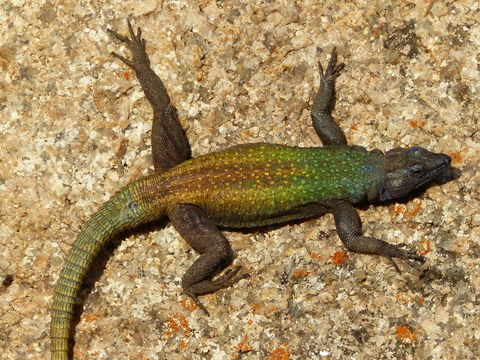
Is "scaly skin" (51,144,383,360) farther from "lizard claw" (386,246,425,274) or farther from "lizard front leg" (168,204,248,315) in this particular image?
"lizard claw" (386,246,425,274)

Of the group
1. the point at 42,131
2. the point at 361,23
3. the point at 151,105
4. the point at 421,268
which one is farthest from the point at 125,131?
the point at 421,268

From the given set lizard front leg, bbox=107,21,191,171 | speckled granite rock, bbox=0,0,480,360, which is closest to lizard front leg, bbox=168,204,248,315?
speckled granite rock, bbox=0,0,480,360

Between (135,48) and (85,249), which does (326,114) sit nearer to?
(135,48)

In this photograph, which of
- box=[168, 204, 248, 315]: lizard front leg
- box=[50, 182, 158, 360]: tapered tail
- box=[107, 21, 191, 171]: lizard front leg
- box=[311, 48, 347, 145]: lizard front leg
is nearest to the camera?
box=[50, 182, 158, 360]: tapered tail

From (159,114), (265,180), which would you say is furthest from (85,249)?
(265,180)

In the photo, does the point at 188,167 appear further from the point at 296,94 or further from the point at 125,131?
the point at 296,94

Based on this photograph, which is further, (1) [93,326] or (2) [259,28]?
(2) [259,28]
